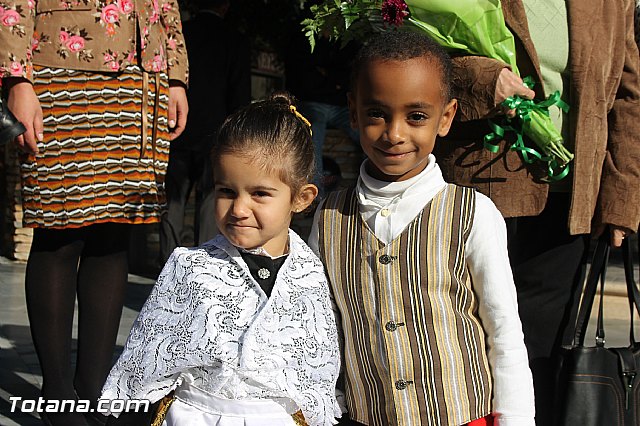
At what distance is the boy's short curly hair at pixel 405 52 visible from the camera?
2455mm

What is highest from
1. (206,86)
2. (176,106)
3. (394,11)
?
(206,86)

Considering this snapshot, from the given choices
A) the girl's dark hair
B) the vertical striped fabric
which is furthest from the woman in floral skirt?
the girl's dark hair

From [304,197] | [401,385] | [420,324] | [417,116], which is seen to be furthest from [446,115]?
[401,385]

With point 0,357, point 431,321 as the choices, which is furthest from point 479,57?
point 0,357

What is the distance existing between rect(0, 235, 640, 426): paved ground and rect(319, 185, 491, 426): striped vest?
1.75 m

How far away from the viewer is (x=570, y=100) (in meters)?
2.94

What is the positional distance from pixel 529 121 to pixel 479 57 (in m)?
0.23

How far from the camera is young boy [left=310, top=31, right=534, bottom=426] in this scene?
A: 7.95ft

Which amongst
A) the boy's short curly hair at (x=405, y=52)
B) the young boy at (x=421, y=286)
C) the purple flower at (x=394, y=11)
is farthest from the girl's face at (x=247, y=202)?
the purple flower at (x=394, y=11)

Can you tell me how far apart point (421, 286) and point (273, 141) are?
495 millimetres

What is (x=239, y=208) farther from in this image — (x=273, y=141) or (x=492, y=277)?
(x=492, y=277)

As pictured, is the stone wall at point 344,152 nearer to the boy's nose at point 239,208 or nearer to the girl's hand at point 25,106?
the girl's hand at point 25,106

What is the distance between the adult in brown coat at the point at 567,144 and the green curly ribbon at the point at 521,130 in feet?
0.09

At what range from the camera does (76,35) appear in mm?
3338
